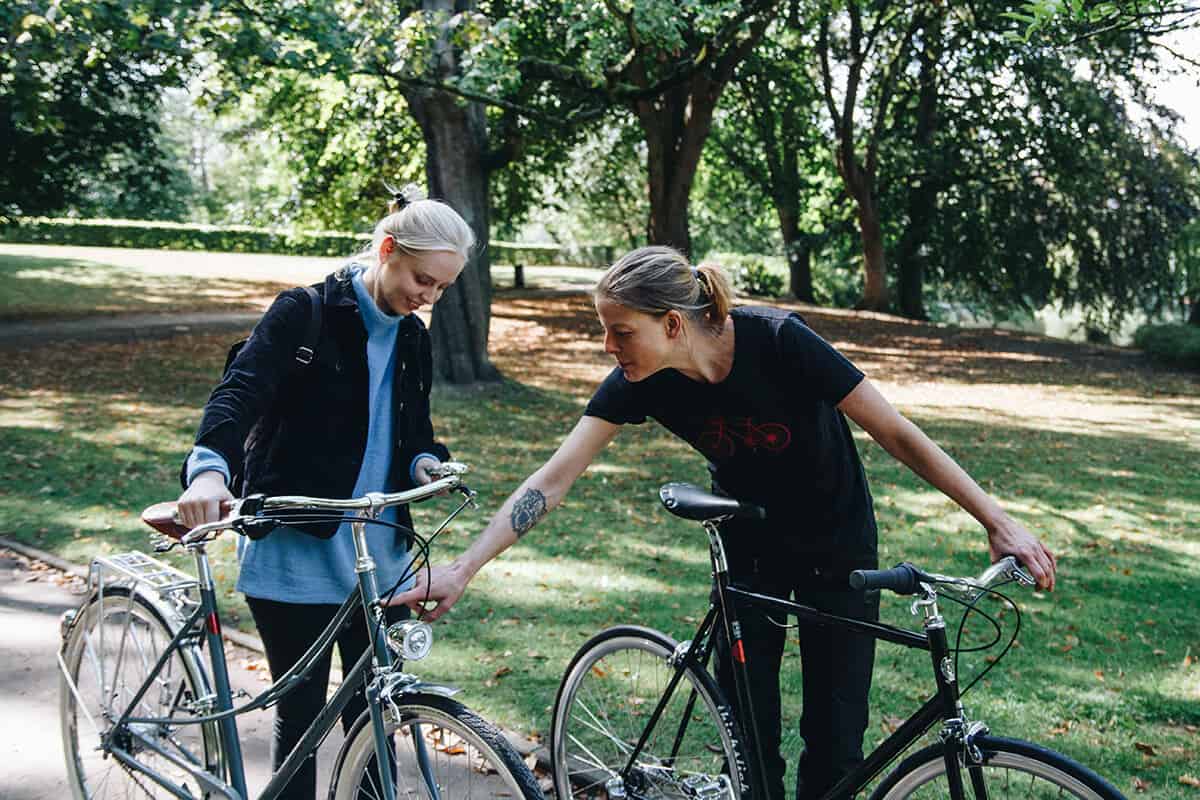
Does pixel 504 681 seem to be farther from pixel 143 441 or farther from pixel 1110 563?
pixel 143 441

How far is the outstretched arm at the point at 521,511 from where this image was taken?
269 cm

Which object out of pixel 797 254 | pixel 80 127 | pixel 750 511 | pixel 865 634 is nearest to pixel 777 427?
pixel 750 511

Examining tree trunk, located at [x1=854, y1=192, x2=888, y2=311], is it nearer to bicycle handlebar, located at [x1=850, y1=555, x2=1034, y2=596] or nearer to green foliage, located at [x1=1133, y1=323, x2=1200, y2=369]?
green foliage, located at [x1=1133, y1=323, x2=1200, y2=369]

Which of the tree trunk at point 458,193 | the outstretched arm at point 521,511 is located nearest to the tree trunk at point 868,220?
the tree trunk at point 458,193

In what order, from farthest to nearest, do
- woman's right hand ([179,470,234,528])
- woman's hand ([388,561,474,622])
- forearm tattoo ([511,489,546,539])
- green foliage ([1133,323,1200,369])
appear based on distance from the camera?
1. green foliage ([1133,323,1200,369])
2. forearm tattoo ([511,489,546,539])
3. woman's hand ([388,561,474,622])
4. woman's right hand ([179,470,234,528])

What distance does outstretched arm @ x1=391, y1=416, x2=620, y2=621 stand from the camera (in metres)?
2.69

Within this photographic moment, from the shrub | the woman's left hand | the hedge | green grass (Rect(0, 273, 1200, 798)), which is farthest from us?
the hedge

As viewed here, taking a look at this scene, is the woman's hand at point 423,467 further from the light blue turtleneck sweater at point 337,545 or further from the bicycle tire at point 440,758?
the bicycle tire at point 440,758

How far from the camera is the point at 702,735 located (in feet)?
11.2

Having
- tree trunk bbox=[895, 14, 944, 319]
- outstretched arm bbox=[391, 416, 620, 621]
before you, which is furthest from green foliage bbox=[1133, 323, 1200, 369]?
outstretched arm bbox=[391, 416, 620, 621]

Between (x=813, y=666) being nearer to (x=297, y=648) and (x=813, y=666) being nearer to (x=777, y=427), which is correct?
(x=777, y=427)

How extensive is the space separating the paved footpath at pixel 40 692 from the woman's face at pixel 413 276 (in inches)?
79.0

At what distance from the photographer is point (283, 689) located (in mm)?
2736

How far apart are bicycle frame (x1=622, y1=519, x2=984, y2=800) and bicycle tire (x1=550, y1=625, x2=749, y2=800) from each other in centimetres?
4
